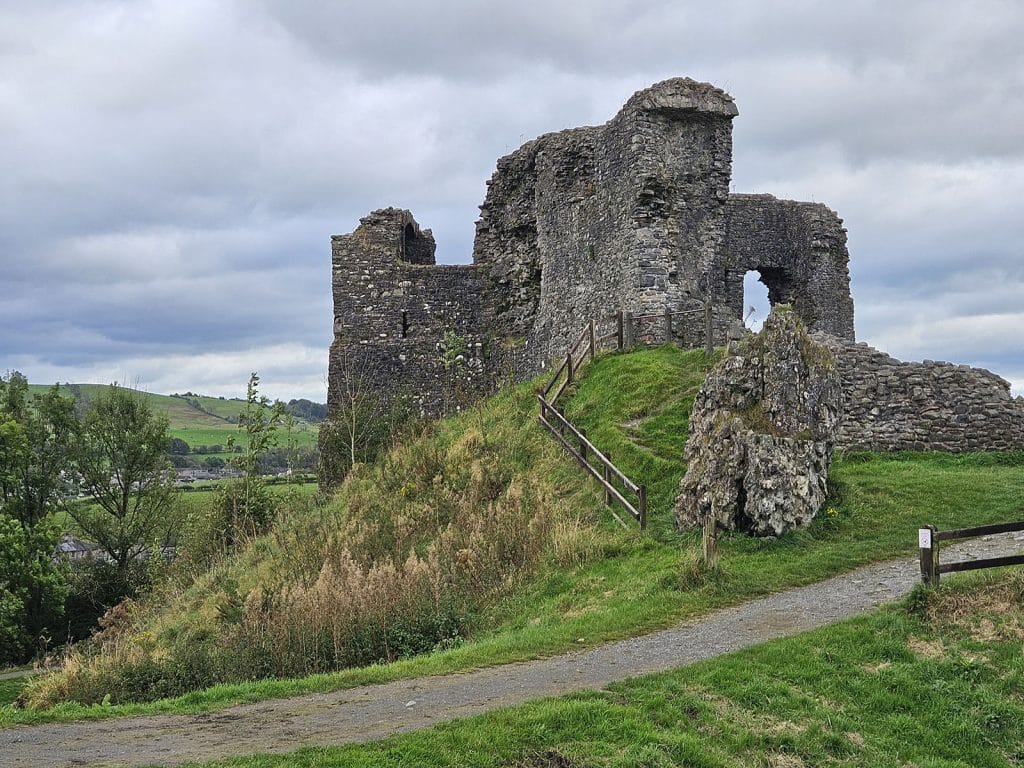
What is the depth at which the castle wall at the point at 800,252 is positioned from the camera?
30.1 m

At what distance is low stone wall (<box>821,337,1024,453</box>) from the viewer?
18.7 metres

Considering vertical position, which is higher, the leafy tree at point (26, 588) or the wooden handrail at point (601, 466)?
the wooden handrail at point (601, 466)

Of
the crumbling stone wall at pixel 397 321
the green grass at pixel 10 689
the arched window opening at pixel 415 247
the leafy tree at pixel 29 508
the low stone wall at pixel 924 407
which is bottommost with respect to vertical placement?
the green grass at pixel 10 689

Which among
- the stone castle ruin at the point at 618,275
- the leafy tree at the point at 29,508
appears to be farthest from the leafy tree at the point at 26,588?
the stone castle ruin at the point at 618,275

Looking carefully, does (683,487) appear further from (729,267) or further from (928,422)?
(729,267)

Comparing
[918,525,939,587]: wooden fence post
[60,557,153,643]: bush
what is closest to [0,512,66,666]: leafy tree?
[60,557,153,643]: bush

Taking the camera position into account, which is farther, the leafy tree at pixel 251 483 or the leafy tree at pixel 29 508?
the leafy tree at pixel 29 508

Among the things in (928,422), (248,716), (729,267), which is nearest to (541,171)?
(729,267)

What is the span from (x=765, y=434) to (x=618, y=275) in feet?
32.2

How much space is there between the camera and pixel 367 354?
2961cm

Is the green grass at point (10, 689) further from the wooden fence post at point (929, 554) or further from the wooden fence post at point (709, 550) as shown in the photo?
the wooden fence post at point (929, 554)

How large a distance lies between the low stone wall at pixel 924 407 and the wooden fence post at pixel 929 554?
9048mm

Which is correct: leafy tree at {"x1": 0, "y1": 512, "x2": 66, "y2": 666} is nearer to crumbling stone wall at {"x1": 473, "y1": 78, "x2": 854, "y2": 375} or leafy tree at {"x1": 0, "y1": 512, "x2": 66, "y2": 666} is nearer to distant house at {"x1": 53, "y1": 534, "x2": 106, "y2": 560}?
distant house at {"x1": 53, "y1": 534, "x2": 106, "y2": 560}

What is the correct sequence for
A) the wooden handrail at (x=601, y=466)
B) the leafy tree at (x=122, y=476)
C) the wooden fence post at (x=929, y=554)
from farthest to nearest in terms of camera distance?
the leafy tree at (x=122, y=476) < the wooden handrail at (x=601, y=466) < the wooden fence post at (x=929, y=554)
